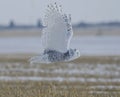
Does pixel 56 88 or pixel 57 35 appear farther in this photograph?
pixel 56 88

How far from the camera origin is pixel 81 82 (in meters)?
23.0

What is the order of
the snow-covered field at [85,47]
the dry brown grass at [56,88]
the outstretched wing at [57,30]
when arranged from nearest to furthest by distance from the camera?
the outstretched wing at [57,30] < the dry brown grass at [56,88] < the snow-covered field at [85,47]

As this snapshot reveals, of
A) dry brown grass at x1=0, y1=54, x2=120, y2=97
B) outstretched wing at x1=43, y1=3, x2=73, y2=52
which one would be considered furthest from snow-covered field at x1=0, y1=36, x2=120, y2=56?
outstretched wing at x1=43, y1=3, x2=73, y2=52

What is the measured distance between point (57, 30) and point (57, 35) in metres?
0.13

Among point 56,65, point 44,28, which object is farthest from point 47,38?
point 56,65

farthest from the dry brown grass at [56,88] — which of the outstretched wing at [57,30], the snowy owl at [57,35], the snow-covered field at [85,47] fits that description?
the snow-covered field at [85,47]

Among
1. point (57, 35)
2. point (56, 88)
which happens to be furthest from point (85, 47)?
point (57, 35)

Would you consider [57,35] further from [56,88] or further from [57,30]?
[56,88]

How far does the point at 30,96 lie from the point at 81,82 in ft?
24.4

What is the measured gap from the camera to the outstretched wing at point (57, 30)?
51.6 feet

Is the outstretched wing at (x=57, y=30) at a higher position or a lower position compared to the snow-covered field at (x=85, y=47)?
higher

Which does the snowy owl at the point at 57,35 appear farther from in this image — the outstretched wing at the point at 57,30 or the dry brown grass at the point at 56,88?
the dry brown grass at the point at 56,88

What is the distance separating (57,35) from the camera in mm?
15977

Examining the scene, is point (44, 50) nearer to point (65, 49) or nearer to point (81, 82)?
point (65, 49)
